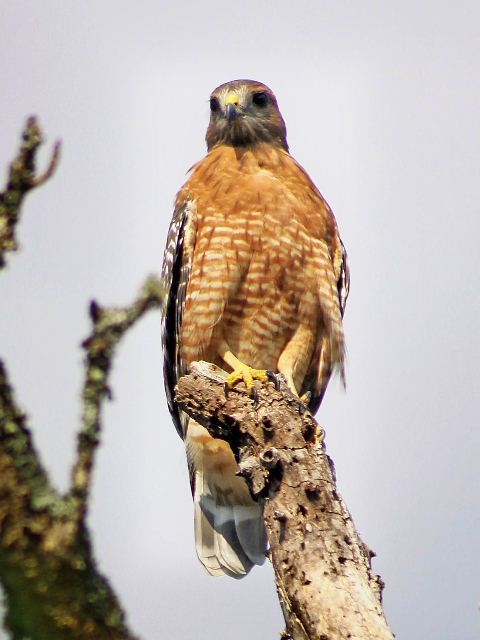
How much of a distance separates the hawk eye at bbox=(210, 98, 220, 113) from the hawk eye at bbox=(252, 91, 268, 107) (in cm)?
33

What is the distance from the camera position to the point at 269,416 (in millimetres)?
5121

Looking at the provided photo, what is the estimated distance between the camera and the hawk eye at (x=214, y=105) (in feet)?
27.9

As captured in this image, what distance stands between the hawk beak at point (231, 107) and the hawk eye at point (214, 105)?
0.70 feet

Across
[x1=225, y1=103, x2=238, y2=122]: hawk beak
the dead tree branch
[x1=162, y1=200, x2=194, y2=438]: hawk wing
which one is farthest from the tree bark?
[x1=225, y1=103, x2=238, y2=122]: hawk beak

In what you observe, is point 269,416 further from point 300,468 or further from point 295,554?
point 295,554

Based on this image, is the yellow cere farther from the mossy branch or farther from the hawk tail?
the mossy branch

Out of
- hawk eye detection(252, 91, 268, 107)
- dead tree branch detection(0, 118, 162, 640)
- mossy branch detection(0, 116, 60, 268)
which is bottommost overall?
dead tree branch detection(0, 118, 162, 640)

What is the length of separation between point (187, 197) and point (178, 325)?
1063 millimetres

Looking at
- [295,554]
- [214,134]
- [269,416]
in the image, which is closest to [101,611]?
[295,554]

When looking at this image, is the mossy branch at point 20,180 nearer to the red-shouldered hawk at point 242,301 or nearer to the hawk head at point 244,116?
the red-shouldered hawk at point 242,301

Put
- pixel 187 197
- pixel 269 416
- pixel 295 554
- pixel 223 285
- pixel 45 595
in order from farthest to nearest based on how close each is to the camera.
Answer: pixel 187 197, pixel 223 285, pixel 269 416, pixel 295 554, pixel 45 595

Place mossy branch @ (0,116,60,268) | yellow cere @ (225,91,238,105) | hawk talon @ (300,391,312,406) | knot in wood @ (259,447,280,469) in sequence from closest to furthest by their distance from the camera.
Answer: mossy branch @ (0,116,60,268) → knot in wood @ (259,447,280,469) → hawk talon @ (300,391,312,406) → yellow cere @ (225,91,238,105)

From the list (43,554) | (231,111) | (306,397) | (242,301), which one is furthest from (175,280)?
(43,554)

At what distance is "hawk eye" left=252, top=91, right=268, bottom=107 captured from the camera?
8.49 meters
